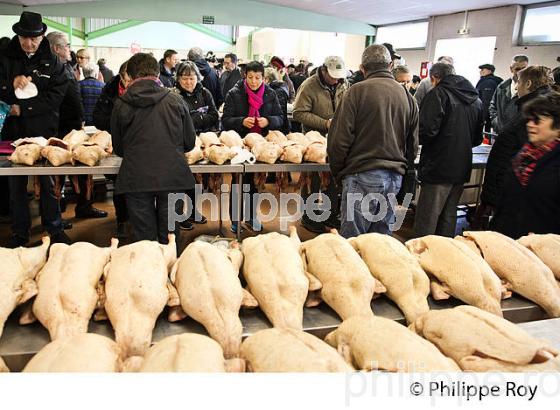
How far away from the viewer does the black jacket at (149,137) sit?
3316 mm

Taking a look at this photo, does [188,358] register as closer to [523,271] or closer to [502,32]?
[523,271]

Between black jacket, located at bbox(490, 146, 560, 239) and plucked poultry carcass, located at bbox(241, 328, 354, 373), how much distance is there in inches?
87.2

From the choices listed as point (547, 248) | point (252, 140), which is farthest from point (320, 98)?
point (547, 248)

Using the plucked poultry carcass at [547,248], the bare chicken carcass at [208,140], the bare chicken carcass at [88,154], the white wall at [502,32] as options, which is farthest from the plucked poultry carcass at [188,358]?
the white wall at [502,32]

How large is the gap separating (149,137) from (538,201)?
2624 millimetres

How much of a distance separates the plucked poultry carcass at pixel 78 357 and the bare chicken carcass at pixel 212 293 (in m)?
0.30

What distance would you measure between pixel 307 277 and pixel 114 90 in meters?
3.61

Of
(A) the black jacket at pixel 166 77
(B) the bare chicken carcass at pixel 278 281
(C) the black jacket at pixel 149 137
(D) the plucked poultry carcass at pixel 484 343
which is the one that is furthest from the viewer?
(A) the black jacket at pixel 166 77

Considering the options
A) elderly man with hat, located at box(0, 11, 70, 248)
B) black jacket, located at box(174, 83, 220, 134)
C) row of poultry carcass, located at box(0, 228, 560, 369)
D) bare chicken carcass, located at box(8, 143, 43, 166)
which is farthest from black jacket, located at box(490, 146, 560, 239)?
elderly man with hat, located at box(0, 11, 70, 248)

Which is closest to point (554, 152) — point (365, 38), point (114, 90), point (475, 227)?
point (475, 227)

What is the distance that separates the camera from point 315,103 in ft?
16.7

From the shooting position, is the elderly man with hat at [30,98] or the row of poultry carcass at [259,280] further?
the elderly man with hat at [30,98]

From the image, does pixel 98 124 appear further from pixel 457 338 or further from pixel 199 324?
pixel 457 338

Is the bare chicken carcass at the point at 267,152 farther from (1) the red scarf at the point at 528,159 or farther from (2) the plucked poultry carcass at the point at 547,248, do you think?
(2) the plucked poultry carcass at the point at 547,248
